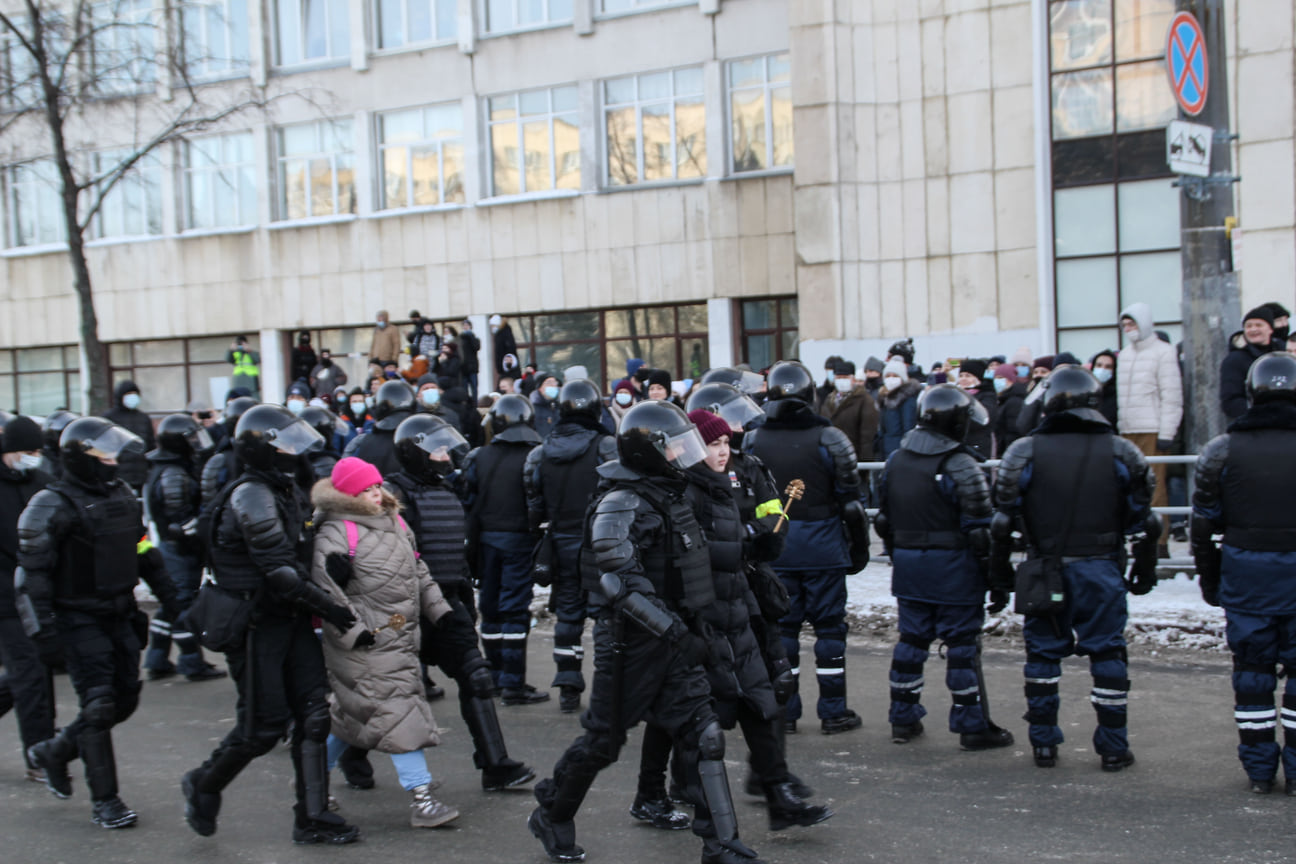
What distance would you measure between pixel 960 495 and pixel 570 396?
2688 mm

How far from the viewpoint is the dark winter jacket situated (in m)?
13.3

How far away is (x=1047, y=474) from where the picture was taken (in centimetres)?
680

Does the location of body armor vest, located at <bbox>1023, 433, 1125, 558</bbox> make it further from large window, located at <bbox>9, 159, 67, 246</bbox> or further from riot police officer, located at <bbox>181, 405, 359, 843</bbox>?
large window, located at <bbox>9, 159, 67, 246</bbox>

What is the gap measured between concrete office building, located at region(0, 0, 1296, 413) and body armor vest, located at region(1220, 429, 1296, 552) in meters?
11.6

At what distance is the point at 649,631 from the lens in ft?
17.3

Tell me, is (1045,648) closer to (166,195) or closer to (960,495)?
(960,495)

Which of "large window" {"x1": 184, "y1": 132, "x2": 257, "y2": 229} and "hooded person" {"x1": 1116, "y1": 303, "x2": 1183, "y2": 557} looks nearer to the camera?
"hooded person" {"x1": 1116, "y1": 303, "x2": 1183, "y2": 557}

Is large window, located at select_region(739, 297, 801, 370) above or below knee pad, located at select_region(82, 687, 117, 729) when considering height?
above

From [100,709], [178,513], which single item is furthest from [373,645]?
[178,513]

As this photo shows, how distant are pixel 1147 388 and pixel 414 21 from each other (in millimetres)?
18305

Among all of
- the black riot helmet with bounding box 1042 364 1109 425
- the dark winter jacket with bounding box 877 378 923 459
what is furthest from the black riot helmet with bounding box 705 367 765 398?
the dark winter jacket with bounding box 877 378 923 459

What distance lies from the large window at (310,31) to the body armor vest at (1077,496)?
22.6 meters

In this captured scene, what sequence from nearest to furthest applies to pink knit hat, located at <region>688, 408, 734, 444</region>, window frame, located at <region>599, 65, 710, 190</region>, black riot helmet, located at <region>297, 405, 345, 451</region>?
1. pink knit hat, located at <region>688, 408, 734, 444</region>
2. black riot helmet, located at <region>297, 405, 345, 451</region>
3. window frame, located at <region>599, 65, 710, 190</region>

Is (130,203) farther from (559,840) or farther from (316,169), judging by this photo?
(559,840)
